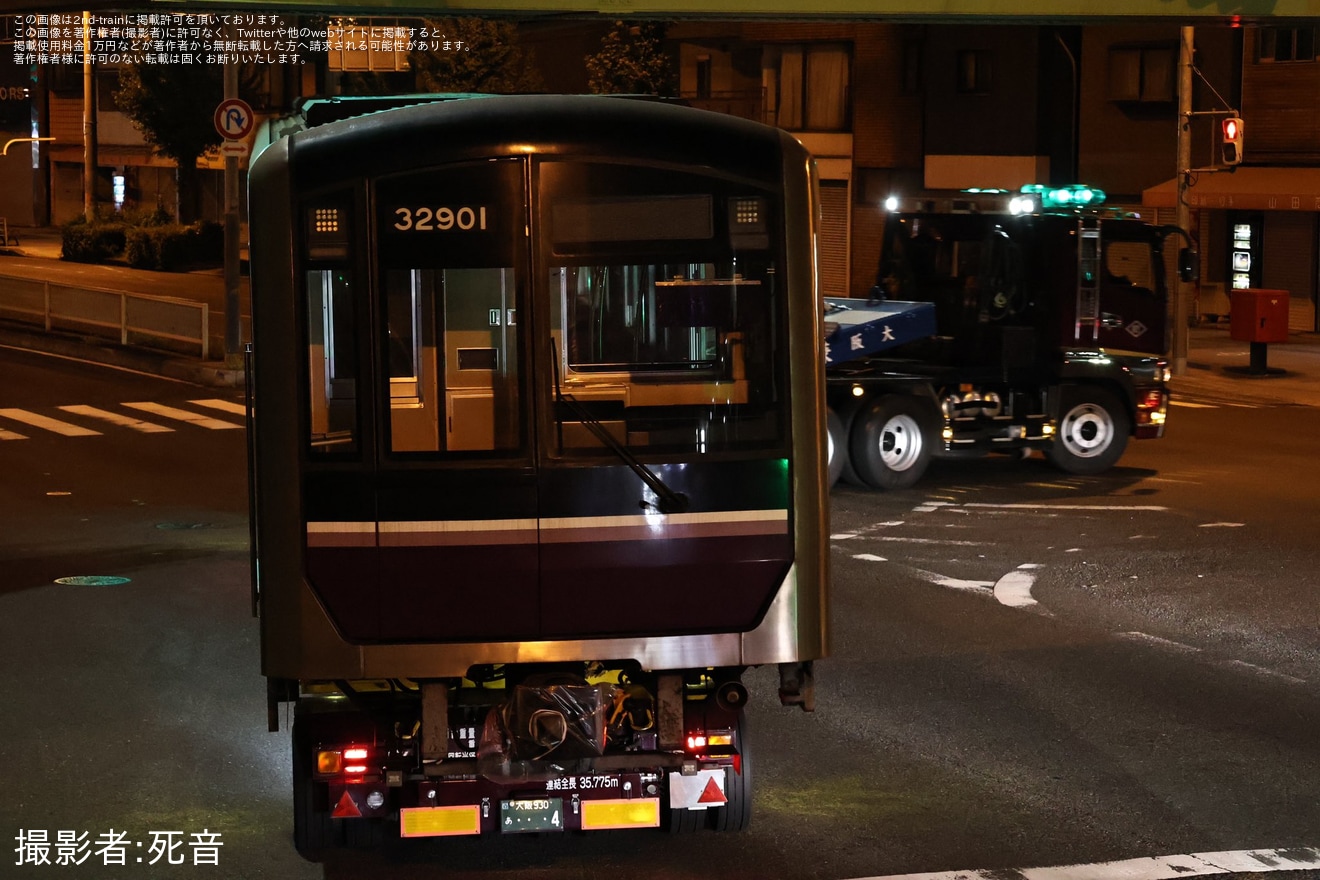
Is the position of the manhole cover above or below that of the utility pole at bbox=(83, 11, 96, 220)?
below

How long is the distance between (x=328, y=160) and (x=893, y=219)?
12367mm

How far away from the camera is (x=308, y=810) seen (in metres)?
6.70

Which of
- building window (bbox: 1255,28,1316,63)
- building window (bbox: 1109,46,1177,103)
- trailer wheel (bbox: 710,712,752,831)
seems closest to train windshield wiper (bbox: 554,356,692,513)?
trailer wheel (bbox: 710,712,752,831)

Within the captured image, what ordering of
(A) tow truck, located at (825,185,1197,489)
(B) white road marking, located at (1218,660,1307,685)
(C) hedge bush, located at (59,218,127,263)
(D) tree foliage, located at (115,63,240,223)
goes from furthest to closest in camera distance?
(D) tree foliage, located at (115,63,240,223) → (C) hedge bush, located at (59,218,127,263) → (A) tow truck, located at (825,185,1197,489) → (B) white road marking, located at (1218,660,1307,685)

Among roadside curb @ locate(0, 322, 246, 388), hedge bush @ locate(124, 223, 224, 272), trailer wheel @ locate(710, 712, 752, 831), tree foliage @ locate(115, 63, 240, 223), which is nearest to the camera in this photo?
trailer wheel @ locate(710, 712, 752, 831)

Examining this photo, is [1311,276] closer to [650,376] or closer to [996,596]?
[996,596]

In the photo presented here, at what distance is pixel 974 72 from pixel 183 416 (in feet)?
76.2

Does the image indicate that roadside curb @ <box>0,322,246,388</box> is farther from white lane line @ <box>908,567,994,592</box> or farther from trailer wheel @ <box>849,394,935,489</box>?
white lane line @ <box>908,567,994,592</box>

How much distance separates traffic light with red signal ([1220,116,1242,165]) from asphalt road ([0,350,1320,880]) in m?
10.1

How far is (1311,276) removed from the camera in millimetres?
33594

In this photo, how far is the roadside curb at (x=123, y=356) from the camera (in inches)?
952

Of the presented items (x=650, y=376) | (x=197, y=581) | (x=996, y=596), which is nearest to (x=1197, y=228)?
(x=996, y=596)

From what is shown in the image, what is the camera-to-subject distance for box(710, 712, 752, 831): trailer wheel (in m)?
6.88

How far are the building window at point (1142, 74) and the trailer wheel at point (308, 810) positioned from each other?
3209cm
